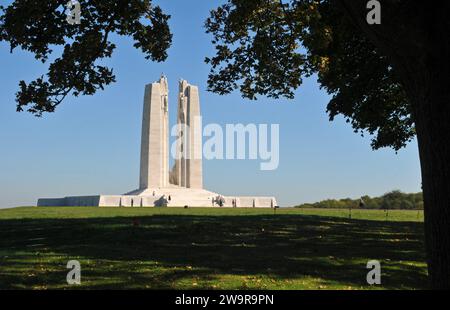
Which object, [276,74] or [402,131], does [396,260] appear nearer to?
[276,74]

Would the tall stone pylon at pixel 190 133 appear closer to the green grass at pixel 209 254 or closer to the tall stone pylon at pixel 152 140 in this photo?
the tall stone pylon at pixel 152 140

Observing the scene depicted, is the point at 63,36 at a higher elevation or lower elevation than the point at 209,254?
higher

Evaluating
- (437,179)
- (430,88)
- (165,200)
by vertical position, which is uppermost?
(430,88)

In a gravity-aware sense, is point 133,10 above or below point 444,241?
above

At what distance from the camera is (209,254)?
47.3 feet

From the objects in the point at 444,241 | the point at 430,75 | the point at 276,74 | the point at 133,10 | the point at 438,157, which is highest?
the point at 133,10

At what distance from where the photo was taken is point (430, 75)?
300 inches

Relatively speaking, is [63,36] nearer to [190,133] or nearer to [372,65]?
[372,65]

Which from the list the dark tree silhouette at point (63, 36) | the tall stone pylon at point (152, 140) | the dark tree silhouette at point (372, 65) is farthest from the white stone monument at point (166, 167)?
the dark tree silhouette at point (63, 36)

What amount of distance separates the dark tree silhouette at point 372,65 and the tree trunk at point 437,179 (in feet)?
0.05

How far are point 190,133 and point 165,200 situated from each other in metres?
15.7

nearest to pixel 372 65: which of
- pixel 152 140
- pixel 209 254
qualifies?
pixel 209 254

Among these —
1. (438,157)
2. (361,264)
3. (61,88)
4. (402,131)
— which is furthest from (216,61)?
(402,131)

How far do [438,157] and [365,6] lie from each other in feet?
8.77
